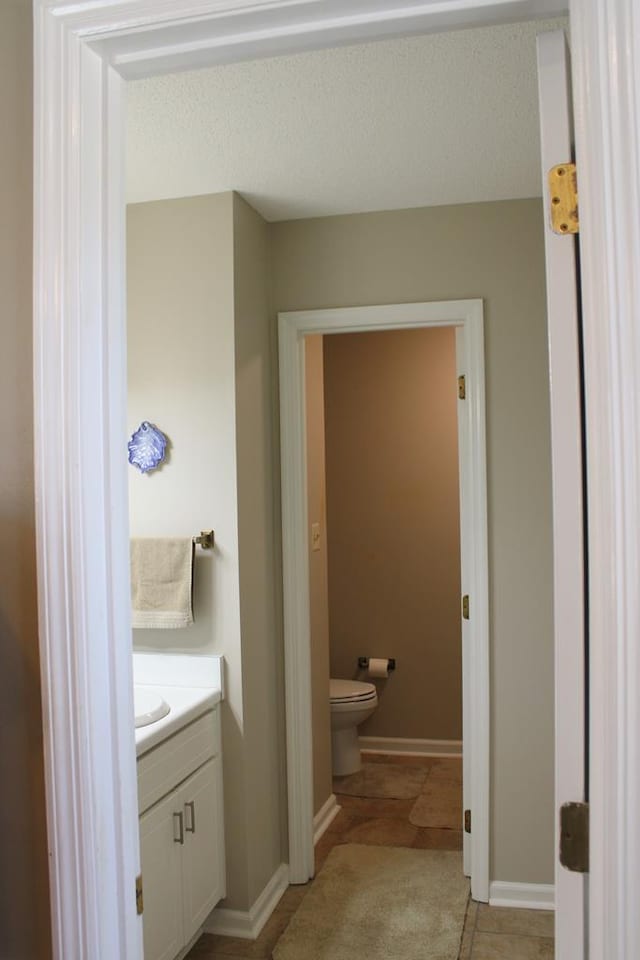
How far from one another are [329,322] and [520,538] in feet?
3.52

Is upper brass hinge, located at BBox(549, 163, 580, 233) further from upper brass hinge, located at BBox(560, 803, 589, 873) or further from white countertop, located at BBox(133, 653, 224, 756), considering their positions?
white countertop, located at BBox(133, 653, 224, 756)

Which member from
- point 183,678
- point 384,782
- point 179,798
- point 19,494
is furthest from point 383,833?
point 19,494

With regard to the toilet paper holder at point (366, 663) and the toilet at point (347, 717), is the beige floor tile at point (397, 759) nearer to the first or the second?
the toilet at point (347, 717)

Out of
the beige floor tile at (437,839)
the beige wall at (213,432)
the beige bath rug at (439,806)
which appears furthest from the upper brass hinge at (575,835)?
the beige bath rug at (439,806)

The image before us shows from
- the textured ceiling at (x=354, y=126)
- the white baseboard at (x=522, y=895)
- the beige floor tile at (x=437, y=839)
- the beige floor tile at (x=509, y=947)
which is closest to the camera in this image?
the textured ceiling at (x=354, y=126)

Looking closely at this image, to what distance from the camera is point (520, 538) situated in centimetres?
316

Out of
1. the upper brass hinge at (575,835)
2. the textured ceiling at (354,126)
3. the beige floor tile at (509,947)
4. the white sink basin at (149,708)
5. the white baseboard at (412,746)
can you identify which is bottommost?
the beige floor tile at (509,947)

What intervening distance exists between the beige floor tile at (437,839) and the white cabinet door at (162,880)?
1349mm

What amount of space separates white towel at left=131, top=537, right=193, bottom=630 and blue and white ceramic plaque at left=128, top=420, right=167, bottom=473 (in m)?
0.27

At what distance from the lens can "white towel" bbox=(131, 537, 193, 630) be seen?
2.91 meters

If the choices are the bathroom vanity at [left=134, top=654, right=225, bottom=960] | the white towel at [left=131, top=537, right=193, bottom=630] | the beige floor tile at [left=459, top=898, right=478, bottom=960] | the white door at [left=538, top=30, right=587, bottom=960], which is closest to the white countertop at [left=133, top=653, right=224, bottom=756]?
the bathroom vanity at [left=134, top=654, right=225, bottom=960]

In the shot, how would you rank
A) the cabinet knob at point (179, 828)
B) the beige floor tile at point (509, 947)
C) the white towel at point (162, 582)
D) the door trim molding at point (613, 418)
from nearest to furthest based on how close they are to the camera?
1. the door trim molding at point (613, 418)
2. the cabinet knob at point (179, 828)
3. the beige floor tile at point (509, 947)
4. the white towel at point (162, 582)

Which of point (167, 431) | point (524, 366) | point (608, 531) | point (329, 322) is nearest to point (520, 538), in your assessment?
point (524, 366)

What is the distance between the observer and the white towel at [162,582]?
2.91m
